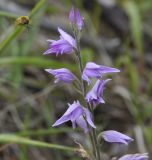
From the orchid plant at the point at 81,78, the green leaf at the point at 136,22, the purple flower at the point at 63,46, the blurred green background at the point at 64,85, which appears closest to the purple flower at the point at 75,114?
the orchid plant at the point at 81,78

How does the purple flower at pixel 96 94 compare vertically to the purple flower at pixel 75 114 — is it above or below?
above

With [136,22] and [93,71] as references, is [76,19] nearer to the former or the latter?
[93,71]

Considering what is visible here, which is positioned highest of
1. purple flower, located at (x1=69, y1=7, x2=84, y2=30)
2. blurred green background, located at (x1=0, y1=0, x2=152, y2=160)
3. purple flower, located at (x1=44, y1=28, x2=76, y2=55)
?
purple flower, located at (x1=69, y1=7, x2=84, y2=30)

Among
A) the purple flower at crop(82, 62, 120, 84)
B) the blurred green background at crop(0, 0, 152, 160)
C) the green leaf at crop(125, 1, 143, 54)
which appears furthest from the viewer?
the green leaf at crop(125, 1, 143, 54)

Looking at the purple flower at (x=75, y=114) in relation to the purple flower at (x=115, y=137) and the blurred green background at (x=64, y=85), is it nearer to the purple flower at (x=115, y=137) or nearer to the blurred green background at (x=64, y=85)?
the purple flower at (x=115, y=137)

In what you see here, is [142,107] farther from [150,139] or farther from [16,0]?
[16,0]

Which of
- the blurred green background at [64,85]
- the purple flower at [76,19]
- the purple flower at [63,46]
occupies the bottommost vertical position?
the blurred green background at [64,85]

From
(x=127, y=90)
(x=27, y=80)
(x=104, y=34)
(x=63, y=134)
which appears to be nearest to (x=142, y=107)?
(x=127, y=90)

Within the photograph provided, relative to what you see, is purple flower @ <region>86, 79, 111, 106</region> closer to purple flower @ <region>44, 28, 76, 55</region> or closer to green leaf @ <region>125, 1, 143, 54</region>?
purple flower @ <region>44, 28, 76, 55</region>

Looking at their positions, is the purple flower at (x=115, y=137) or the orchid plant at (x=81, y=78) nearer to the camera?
the orchid plant at (x=81, y=78)

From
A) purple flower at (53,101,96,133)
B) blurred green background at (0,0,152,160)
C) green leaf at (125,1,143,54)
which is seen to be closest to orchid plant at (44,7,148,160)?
purple flower at (53,101,96,133)
